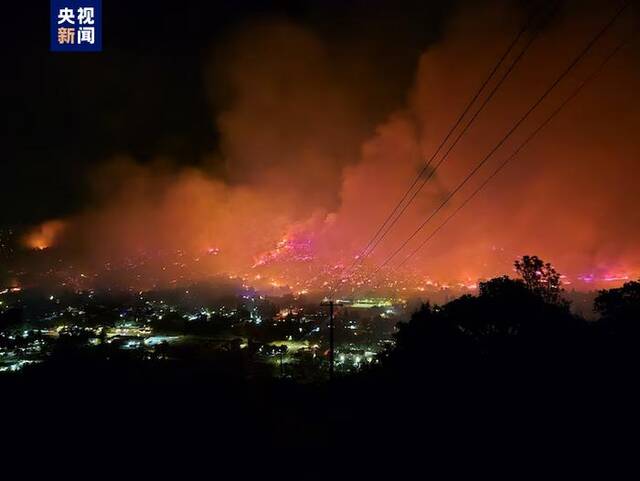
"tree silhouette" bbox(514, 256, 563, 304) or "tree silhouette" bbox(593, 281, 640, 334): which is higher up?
"tree silhouette" bbox(514, 256, 563, 304)

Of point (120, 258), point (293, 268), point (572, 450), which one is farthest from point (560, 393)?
point (120, 258)

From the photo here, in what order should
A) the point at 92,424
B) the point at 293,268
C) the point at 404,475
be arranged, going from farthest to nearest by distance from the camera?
the point at 293,268 < the point at 92,424 < the point at 404,475

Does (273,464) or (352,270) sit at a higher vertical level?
(352,270)

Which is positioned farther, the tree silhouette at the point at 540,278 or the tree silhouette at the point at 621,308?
the tree silhouette at the point at 540,278

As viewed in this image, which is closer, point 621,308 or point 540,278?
point 621,308

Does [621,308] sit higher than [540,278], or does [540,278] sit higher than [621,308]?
[540,278]

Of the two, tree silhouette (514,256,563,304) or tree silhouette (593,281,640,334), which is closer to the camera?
tree silhouette (593,281,640,334)

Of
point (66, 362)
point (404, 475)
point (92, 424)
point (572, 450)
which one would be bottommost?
point (404, 475)

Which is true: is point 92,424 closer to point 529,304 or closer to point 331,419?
point 331,419

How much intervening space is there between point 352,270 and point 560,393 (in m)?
47.5

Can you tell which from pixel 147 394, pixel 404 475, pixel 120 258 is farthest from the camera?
pixel 120 258

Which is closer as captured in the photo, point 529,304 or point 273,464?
point 273,464

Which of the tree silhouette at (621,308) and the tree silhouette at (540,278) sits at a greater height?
the tree silhouette at (540,278)

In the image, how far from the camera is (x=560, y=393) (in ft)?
26.0
